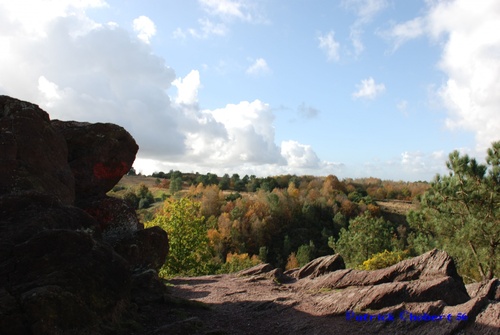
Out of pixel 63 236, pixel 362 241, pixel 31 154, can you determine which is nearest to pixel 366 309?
pixel 63 236

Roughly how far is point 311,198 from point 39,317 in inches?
5047

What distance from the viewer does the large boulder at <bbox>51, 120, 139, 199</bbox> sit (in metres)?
17.1

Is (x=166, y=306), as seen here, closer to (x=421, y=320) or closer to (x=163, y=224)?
(x=421, y=320)

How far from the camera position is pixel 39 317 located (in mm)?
8109

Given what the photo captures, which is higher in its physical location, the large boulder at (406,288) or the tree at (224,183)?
the tree at (224,183)

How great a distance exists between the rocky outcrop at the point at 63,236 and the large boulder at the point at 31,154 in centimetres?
3

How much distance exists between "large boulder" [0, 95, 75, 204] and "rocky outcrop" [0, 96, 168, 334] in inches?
1.3

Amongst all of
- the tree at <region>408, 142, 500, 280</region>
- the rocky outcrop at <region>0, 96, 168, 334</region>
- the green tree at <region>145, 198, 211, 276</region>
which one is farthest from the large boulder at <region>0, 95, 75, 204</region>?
the tree at <region>408, 142, 500, 280</region>

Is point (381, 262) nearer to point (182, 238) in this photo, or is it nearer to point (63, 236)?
point (182, 238)

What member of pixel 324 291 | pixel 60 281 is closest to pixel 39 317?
pixel 60 281

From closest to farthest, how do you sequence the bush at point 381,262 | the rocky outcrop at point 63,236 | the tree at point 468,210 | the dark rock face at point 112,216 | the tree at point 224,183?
the rocky outcrop at point 63,236
the dark rock face at point 112,216
the tree at point 468,210
the bush at point 381,262
the tree at point 224,183

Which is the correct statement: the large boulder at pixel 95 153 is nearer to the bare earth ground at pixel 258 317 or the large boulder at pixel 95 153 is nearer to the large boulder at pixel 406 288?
the bare earth ground at pixel 258 317

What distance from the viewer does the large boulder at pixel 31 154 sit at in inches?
471

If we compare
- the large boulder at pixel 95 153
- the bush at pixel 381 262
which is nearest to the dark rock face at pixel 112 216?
the large boulder at pixel 95 153
